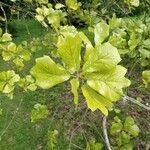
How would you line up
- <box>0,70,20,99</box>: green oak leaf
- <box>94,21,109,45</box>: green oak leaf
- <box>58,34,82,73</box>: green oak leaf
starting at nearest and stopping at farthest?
<box>58,34,82,73</box>: green oak leaf → <box>94,21,109,45</box>: green oak leaf → <box>0,70,20,99</box>: green oak leaf

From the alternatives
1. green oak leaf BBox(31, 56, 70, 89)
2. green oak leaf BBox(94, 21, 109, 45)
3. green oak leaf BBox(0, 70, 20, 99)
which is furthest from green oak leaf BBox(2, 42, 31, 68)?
green oak leaf BBox(31, 56, 70, 89)

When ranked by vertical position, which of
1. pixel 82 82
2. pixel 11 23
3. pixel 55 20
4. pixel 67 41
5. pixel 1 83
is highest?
pixel 67 41

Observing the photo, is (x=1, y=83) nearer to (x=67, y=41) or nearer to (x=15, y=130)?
(x=67, y=41)

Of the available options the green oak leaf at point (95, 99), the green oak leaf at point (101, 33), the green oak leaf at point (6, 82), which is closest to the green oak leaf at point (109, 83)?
the green oak leaf at point (95, 99)

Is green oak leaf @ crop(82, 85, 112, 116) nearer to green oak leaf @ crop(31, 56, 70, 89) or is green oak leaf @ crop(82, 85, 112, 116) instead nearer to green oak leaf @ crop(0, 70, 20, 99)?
green oak leaf @ crop(31, 56, 70, 89)

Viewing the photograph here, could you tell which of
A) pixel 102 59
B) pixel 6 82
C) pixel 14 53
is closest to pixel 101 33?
pixel 102 59

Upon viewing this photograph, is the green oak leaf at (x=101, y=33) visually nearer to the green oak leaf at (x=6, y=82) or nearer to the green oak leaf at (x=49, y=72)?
the green oak leaf at (x=49, y=72)

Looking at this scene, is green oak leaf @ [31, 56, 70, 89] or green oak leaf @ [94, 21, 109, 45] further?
green oak leaf @ [94, 21, 109, 45]

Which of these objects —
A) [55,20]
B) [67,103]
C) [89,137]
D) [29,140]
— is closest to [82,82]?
[55,20]
